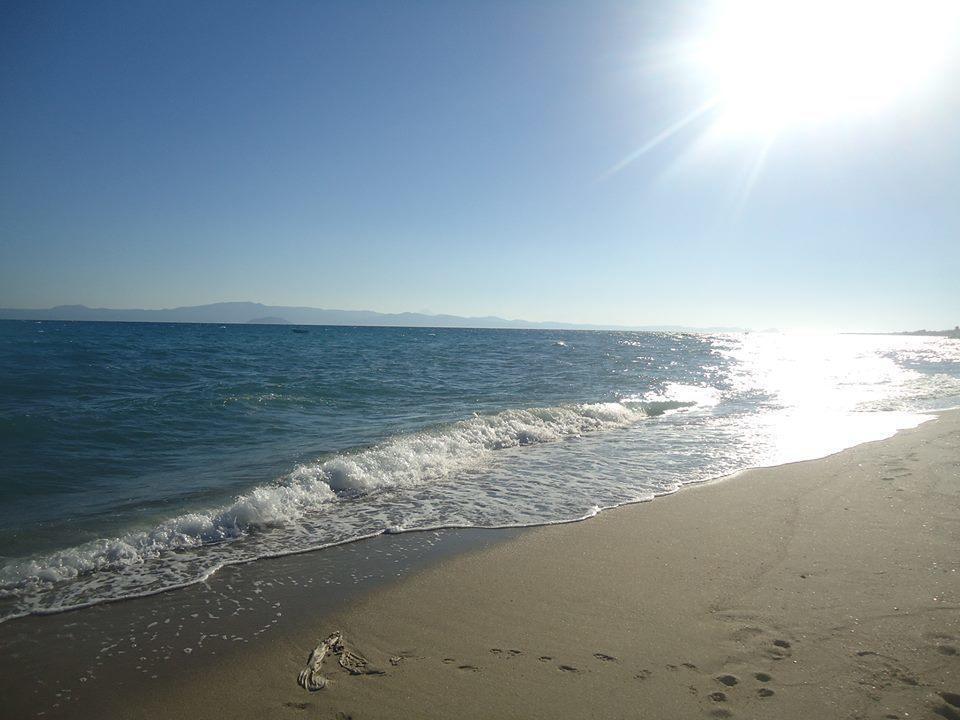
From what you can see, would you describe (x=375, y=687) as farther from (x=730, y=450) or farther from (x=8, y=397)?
(x=8, y=397)

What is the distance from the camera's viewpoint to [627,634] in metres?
3.86

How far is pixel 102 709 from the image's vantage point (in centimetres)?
317

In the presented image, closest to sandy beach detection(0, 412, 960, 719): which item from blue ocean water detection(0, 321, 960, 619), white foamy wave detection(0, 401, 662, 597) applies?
blue ocean water detection(0, 321, 960, 619)

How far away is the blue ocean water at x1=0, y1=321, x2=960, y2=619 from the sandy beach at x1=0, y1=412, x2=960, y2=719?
3.28 ft

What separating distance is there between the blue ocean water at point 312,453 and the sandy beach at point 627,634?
1.00 meters

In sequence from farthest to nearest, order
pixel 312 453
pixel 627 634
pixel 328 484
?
pixel 312 453
pixel 328 484
pixel 627 634

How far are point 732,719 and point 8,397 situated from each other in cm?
1841

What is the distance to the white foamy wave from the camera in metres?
5.21

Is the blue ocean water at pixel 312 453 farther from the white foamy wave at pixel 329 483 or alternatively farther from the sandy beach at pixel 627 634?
the sandy beach at pixel 627 634

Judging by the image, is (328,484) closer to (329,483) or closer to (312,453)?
(329,483)

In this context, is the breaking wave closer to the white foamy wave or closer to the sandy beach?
the white foamy wave

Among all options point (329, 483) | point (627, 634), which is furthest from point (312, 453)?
point (627, 634)

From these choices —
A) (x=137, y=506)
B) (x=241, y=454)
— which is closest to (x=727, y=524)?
(x=137, y=506)

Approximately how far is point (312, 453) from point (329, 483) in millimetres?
2101
